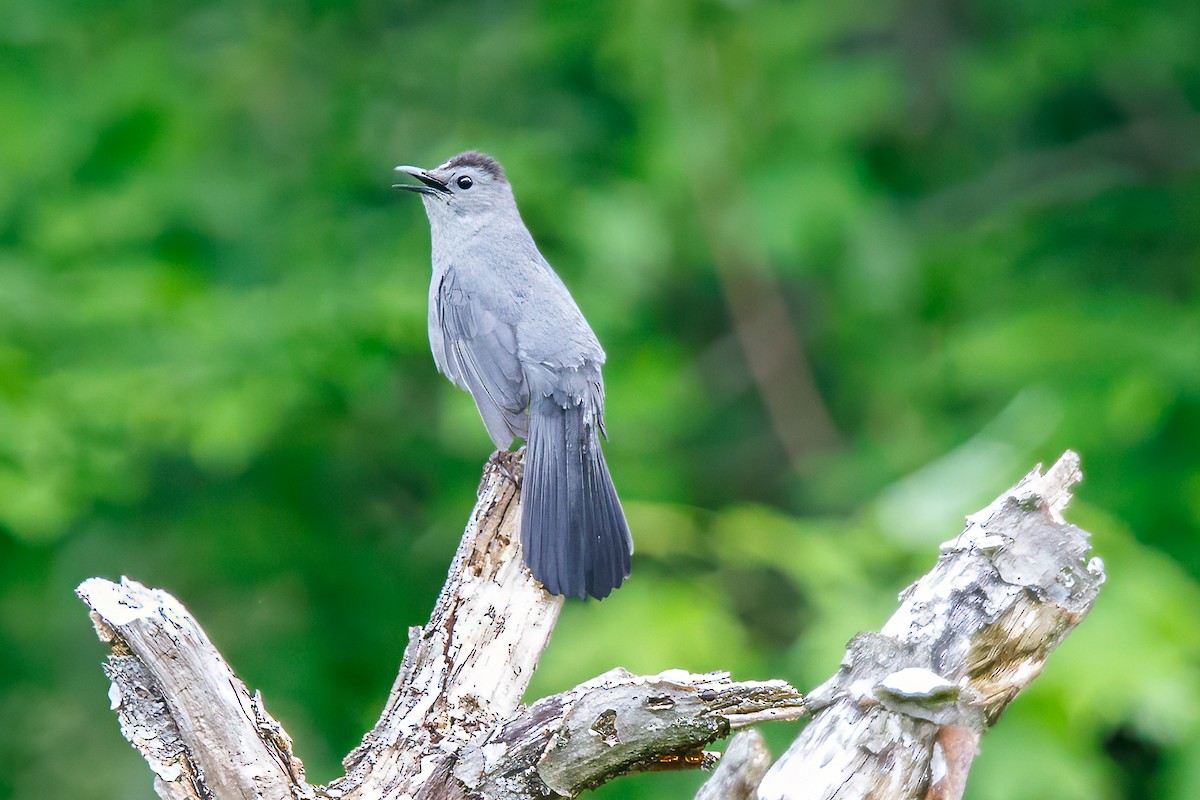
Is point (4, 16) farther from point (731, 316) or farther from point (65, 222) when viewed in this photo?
point (731, 316)

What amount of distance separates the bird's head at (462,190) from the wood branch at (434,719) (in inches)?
80.1

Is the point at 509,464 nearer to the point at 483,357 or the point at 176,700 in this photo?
the point at 483,357

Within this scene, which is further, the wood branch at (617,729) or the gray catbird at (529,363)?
the gray catbird at (529,363)

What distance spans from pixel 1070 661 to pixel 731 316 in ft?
11.3

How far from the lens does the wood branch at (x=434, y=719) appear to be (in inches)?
92.7

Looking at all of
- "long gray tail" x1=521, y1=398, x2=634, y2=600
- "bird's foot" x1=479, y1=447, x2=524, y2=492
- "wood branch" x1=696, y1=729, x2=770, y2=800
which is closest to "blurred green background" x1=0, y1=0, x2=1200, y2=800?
"bird's foot" x1=479, y1=447, x2=524, y2=492

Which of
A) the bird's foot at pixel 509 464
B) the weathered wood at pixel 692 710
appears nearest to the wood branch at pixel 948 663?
the weathered wood at pixel 692 710

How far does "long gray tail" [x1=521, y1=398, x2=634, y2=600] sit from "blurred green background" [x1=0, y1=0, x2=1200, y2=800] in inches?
74.3

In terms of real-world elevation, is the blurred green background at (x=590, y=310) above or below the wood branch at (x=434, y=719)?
above

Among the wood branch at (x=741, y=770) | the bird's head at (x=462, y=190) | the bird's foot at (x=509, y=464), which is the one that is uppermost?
the bird's head at (x=462, y=190)

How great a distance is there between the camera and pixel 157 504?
22.2 feet

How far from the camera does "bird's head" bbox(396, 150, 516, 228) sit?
4531mm

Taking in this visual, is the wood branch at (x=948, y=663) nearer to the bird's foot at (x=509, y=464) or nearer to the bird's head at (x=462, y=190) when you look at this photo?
the bird's foot at (x=509, y=464)

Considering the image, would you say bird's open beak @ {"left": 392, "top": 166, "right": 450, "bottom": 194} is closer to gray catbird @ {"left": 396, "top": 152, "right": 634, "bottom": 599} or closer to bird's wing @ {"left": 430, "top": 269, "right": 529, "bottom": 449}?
gray catbird @ {"left": 396, "top": 152, "right": 634, "bottom": 599}
